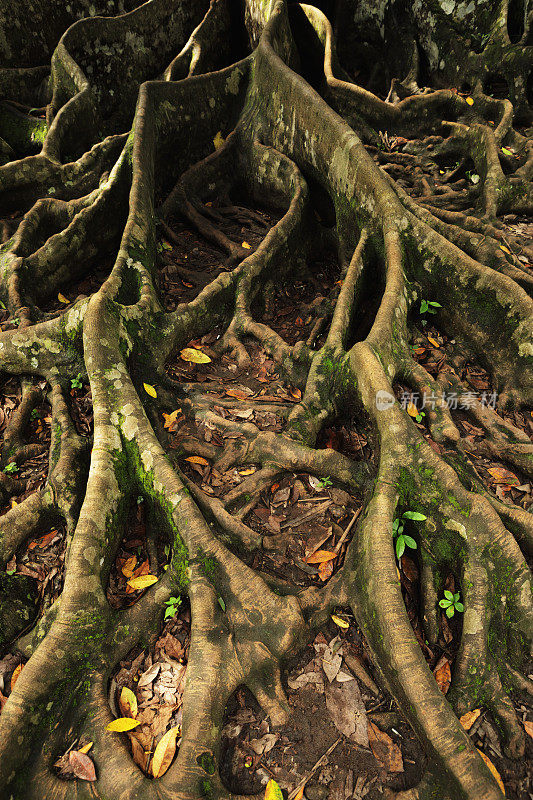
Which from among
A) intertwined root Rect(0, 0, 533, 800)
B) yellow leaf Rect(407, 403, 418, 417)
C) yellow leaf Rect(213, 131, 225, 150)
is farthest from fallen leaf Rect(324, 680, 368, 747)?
yellow leaf Rect(213, 131, 225, 150)

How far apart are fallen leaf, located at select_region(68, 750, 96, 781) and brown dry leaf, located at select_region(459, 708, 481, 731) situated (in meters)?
1.86

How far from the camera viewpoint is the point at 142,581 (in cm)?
287

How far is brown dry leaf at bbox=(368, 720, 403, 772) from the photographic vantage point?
2.29 m

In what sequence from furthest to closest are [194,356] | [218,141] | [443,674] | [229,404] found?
[218,141] → [194,356] → [229,404] → [443,674]

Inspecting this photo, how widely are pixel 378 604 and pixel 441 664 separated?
531 millimetres

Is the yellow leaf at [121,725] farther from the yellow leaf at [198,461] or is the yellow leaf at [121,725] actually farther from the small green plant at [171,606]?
the yellow leaf at [198,461]

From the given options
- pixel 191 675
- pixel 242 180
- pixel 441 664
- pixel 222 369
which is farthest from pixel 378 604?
pixel 242 180

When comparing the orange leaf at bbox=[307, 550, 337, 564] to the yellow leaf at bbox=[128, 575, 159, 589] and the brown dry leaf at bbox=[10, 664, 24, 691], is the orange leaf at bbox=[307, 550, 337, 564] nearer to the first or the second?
the yellow leaf at bbox=[128, 575, 159, 589]

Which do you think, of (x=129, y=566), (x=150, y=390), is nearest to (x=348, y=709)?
(x=129, y=566)

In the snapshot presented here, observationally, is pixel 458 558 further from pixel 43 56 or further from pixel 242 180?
pixel 43 56

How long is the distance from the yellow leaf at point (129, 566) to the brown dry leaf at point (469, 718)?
2043mm

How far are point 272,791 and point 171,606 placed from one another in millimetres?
1028

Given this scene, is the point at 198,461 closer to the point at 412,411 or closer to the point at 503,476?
the point at 412,411

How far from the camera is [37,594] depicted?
112 inches
